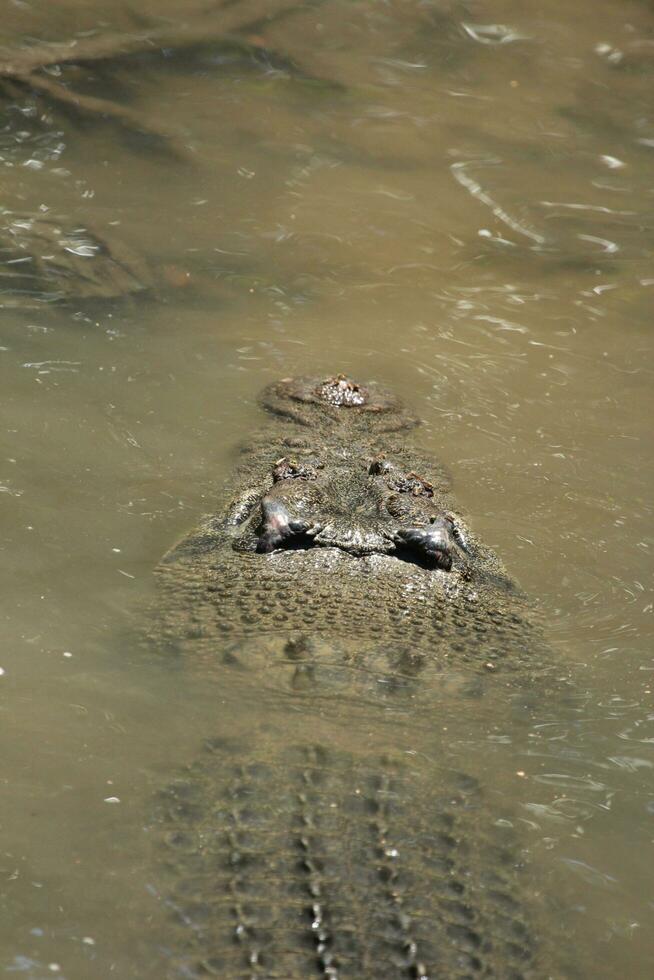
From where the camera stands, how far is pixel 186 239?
877cm

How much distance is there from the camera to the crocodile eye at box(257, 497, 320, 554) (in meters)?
4.88

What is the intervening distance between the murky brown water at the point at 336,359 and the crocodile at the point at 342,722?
163 millimetres

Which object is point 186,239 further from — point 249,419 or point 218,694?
point 218,694

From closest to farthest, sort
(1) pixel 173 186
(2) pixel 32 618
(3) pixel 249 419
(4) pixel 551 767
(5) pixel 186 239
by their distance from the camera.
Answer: (4) pixel 551 767 < (2) pixel 32 618 < (3) pixel 249 419 < (5) pixel 186 239 < (1) pixel 173 186

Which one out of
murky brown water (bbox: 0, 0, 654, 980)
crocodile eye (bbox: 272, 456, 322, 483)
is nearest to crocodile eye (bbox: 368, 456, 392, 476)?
crocodile eye (bbox: 272, 456, 322, 483)

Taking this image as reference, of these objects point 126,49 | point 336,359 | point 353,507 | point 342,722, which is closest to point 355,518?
point 353,507

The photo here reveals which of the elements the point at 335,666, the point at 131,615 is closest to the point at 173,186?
the point at 131,615

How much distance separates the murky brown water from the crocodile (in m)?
0.16

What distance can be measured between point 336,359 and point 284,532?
2.87 m

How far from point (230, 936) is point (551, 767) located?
1.56 metres

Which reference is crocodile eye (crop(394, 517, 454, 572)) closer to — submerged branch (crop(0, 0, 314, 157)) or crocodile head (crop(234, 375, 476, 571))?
crocodile head (crop(234, 375, 476, 571))

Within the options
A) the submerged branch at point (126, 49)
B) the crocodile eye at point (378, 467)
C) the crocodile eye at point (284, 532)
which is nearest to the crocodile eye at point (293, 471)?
the crocodile eye at point (378, 467)

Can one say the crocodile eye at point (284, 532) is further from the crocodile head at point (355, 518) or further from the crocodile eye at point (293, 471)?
the crocodile eye at point (293, 471)

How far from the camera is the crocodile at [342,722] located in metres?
3.03
